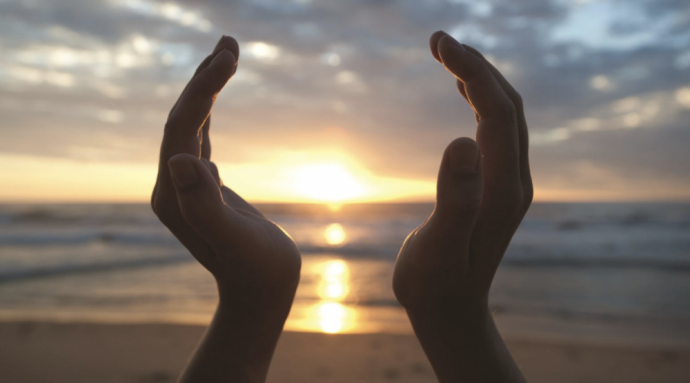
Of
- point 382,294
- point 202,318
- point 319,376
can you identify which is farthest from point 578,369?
point 202,318

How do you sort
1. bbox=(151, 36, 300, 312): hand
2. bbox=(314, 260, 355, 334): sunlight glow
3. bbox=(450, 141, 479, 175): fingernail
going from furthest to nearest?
bbox=(314, 260, 355, 334): sunlight glow, bbox=(151, 36, 300, 312): hand, bbox=(450, 141, 479, 175): fingernail

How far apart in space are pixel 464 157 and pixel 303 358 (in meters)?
3.51

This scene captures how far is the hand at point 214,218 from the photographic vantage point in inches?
39.0

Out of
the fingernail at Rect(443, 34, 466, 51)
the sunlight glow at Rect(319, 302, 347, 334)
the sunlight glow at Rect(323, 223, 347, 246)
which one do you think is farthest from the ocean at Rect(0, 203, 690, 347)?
the fingernail at Rect(443, 34, 466, 51)

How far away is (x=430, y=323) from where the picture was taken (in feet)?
3.89

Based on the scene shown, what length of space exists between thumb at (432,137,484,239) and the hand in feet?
1.68

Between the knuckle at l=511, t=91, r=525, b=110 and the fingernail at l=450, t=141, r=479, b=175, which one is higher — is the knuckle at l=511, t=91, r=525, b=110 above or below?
above

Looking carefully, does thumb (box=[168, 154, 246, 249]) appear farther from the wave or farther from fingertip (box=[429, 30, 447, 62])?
the wave

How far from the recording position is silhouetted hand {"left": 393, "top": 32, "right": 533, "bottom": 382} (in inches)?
39.1

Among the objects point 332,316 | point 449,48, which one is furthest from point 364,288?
point 449,48

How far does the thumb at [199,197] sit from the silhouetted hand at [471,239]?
50cm

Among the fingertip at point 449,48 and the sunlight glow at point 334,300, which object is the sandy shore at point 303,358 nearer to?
the sunlight glow at point 334,300

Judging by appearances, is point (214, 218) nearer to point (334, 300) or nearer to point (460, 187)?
point (460, 187)

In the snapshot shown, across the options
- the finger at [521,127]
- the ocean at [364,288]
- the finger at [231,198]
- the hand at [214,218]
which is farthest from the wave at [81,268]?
the finger at [521,127]
